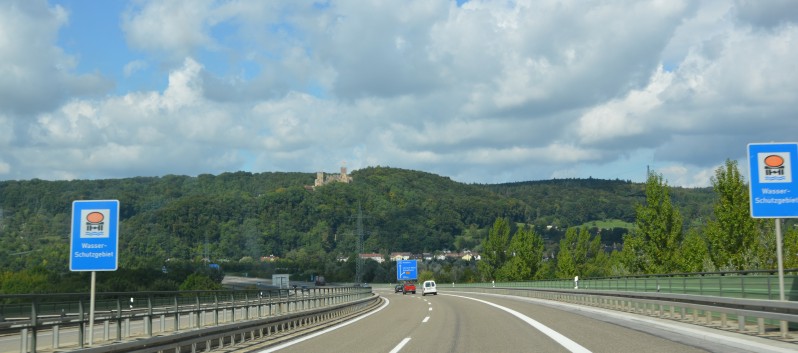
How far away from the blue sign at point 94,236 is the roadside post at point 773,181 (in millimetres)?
13161

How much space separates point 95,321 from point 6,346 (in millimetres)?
2240

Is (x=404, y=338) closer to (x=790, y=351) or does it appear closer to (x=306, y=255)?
(x=790, y=351)

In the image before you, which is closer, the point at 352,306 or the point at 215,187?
the point at 352,306

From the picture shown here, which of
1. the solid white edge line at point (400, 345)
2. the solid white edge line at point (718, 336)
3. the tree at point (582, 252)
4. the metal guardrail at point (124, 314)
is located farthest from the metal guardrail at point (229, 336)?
the tree at point (582, 252)

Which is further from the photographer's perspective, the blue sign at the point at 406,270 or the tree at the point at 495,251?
the tree at the point at 495,251

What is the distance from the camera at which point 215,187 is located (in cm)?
19238

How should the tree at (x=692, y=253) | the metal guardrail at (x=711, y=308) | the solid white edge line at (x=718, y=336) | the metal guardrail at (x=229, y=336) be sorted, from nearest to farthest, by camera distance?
the metal guardrail at (x=229, y=336) < the solid white edge line at (x=718, y=336) < the metal guardrail at (x=711, y=308) < the tree at (x=692, y=253)

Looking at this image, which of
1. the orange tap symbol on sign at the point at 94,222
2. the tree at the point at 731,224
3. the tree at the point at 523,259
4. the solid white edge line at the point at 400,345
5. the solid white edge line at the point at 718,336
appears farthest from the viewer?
the tree at the point at 523,259

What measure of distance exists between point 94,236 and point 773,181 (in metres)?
14.0

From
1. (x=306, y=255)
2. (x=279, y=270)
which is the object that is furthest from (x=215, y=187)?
(x=279, y=270)

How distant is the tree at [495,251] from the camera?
12506 cm

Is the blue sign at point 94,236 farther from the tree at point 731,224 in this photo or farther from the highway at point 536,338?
the tree at point 731,224

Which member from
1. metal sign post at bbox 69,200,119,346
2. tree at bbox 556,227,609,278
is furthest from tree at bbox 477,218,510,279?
metal sign post at bbox 69,200,119,346

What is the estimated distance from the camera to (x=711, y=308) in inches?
728
